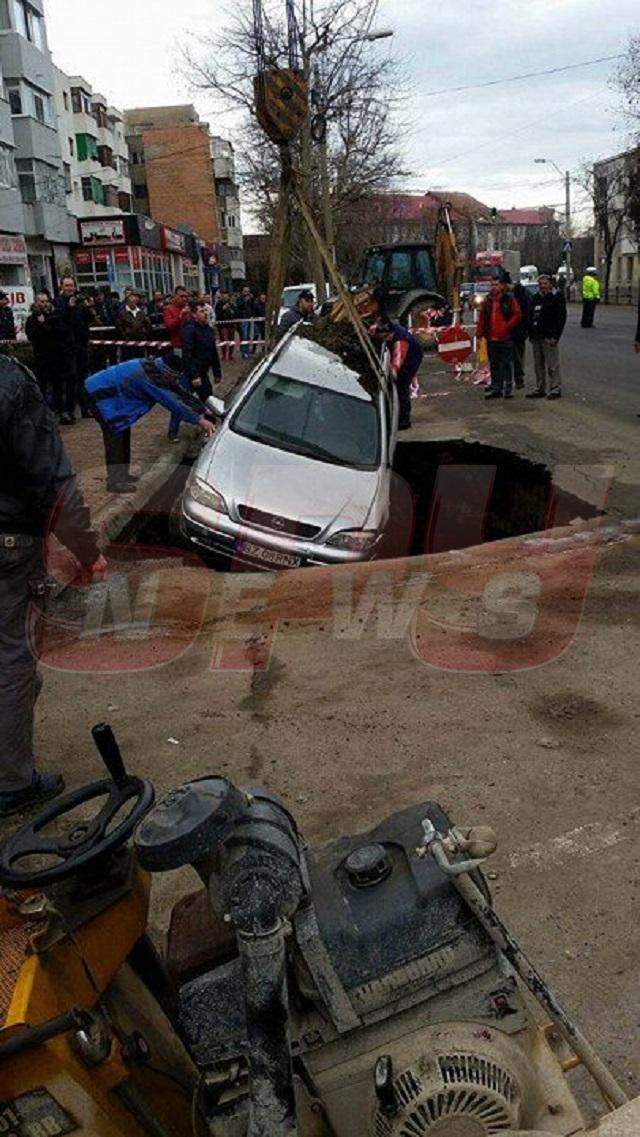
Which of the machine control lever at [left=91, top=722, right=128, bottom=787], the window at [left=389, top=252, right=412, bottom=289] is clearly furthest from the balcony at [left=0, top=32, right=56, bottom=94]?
the machine control lever at [left=91, top=722, right=128, bottom=787]

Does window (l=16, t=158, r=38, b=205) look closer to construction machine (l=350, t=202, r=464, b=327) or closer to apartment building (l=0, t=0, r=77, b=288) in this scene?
apartment building (l=0, t=0, r=77, b=288)

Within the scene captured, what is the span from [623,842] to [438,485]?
7.30 m

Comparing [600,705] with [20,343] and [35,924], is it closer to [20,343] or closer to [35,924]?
[35,924]

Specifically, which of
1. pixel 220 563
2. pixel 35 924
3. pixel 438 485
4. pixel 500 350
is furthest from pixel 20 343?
pixel 35 924

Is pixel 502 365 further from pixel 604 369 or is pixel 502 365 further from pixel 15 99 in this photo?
pixel 15 99

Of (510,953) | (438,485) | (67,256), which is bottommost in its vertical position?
(438,485)

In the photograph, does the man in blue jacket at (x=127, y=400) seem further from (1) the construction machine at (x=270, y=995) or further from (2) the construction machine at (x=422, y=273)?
(2) the construction machine at (x=422, y=273)

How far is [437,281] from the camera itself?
81.7 ft

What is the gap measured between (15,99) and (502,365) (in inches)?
1421

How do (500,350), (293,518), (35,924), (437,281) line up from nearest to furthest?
(35,924), (293,518), (500,350), (437,281)

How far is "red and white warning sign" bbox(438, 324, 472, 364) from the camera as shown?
709 inches

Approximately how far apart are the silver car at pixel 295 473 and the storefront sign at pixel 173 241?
50.6 meters

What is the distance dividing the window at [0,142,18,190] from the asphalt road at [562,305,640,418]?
2367 centimetres

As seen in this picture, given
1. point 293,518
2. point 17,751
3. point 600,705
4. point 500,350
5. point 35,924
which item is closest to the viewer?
point 35,924
